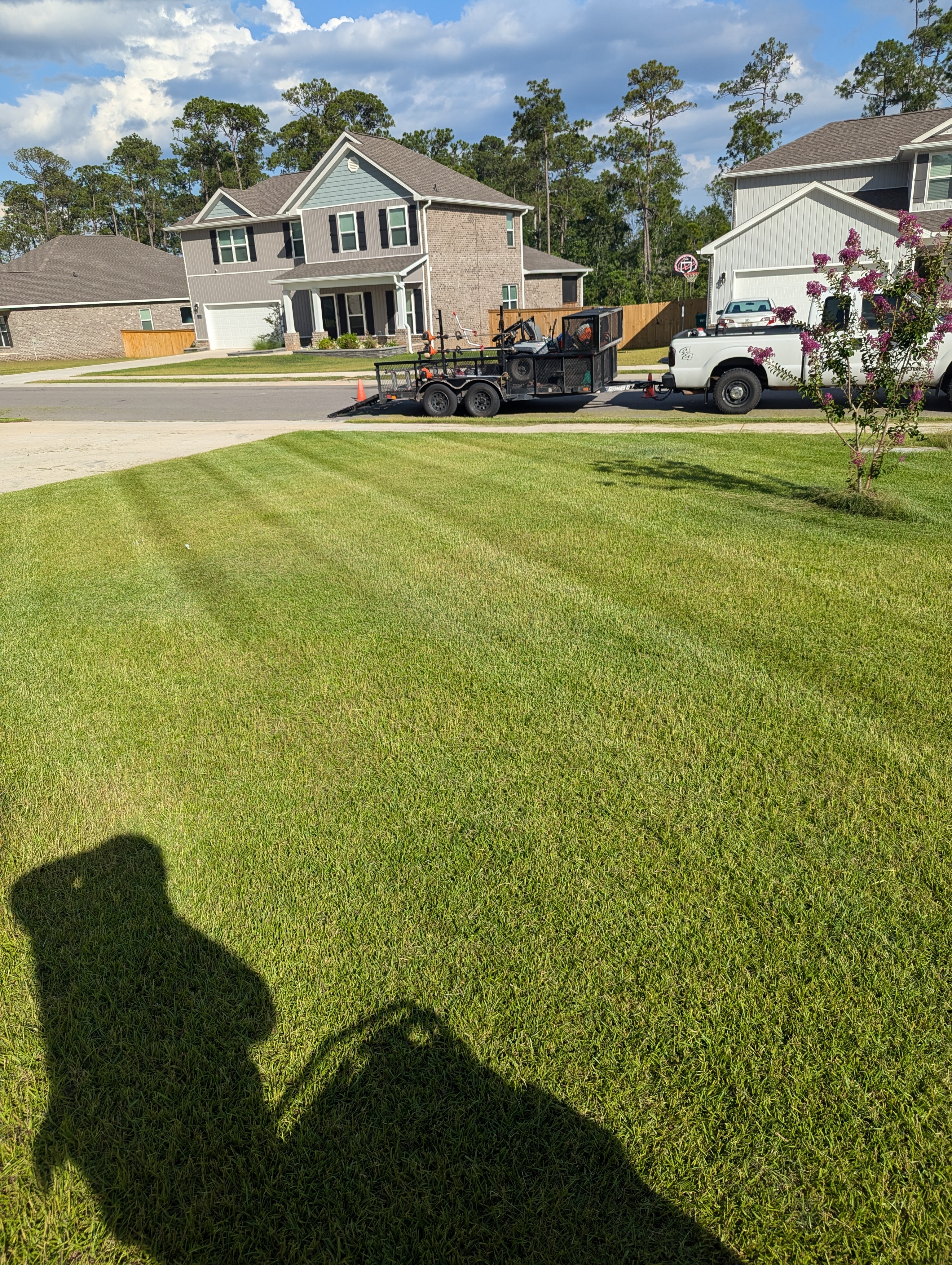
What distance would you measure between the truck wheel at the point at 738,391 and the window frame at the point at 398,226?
27227 mm

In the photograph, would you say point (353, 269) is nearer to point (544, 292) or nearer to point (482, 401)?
point (544, 292)

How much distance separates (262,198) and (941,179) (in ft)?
106

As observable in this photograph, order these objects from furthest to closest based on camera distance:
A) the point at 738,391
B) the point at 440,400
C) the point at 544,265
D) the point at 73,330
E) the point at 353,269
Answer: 1. the point at 73,330
2. the point at 544,265
3. the point at 353,269
4. the point at 440,400
5. the point at 738,391

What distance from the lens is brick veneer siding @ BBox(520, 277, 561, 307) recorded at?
4762cm

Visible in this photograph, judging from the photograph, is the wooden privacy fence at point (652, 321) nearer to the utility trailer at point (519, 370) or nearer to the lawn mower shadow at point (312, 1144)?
the utility trailer at point (519, 370)

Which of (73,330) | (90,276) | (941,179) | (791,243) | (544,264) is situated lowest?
(73,330)

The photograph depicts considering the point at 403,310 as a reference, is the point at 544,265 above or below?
above

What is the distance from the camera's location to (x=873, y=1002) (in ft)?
8.55

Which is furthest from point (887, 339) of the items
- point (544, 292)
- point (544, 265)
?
point (544, 292)

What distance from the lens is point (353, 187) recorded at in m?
38.4

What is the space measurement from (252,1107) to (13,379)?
41921 mm

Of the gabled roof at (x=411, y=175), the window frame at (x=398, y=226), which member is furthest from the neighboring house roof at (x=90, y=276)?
the window frame at (x=398, y=226)

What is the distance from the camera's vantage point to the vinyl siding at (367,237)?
37.7 metres

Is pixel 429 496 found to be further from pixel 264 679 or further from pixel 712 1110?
pixel 712 1110
